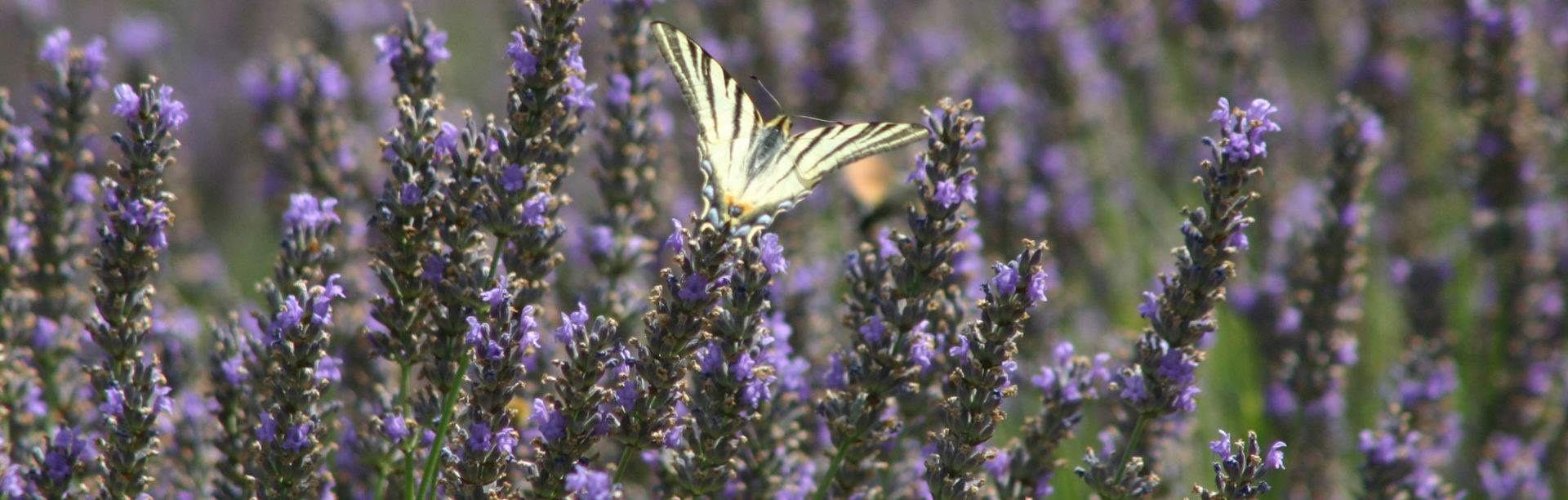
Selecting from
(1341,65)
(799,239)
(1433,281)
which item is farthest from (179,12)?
(1433,281)

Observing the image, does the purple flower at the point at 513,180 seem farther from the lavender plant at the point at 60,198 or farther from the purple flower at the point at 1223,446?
the purple flower at the point at 1223,446

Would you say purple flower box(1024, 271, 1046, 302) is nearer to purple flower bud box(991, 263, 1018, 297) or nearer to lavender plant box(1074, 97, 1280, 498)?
purple flower bud box(991, 263, 1018, 297)

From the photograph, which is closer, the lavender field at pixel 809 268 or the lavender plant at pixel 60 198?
the lavender field at pixel 809 268

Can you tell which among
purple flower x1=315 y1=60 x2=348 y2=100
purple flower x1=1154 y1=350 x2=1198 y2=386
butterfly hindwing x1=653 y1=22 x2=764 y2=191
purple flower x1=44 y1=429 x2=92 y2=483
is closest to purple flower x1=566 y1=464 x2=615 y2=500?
butterfly hindwing x1=653 y1=22 x2=764 y2=191

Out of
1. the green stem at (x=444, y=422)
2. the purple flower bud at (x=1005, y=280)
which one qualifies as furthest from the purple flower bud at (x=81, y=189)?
the purple flower bud at (x=1005, y=280)

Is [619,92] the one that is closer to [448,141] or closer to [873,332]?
[448,141]

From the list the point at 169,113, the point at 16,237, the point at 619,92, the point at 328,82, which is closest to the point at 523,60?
the point at 169,113

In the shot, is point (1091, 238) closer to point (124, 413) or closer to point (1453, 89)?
point (1453, 89)
